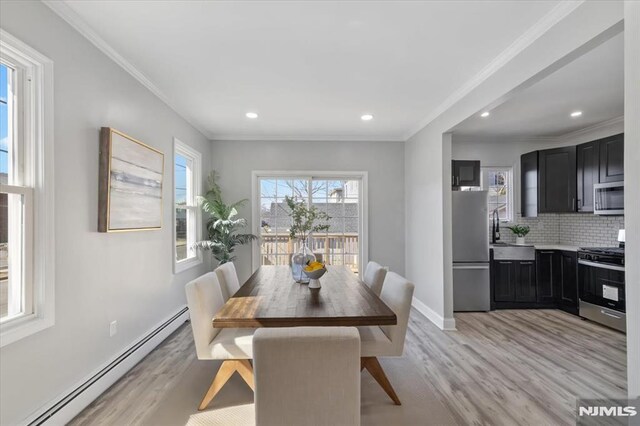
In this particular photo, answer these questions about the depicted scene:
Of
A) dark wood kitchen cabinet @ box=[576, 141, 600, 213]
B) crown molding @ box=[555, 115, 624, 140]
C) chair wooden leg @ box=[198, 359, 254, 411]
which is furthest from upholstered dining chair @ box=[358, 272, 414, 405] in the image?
crown molding @ box=[555, 115, 624, 140]

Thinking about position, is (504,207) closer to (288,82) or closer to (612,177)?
(612,177)

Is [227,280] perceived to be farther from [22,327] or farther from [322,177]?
[322,177]

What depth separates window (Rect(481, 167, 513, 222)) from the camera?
527 centimetres

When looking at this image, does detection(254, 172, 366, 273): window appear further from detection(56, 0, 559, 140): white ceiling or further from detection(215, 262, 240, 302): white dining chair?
detection(215, 262, 240, 302): white dining chair

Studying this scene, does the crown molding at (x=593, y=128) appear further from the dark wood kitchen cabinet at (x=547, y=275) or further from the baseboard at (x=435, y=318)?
the baseboard at (x=435, y=318)

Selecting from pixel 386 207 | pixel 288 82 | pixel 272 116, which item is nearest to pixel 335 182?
pixel 386 207

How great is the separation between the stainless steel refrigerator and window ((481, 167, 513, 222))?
100cm

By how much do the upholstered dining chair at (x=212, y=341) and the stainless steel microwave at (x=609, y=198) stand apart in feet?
14.6

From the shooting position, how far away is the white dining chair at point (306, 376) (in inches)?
54.7

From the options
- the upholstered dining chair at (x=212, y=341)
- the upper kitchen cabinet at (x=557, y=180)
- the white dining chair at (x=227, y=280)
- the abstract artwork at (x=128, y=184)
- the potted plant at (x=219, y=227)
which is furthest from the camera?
the upper kitchen cabinet at (x=557, y=180)

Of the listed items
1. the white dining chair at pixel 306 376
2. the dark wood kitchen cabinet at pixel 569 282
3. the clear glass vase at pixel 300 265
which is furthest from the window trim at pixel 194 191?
the dark wood kitchen cabinet at pixel 569 282

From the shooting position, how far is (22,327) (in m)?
1.71

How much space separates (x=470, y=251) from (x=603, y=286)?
1.48 metres

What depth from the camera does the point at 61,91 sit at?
79.7 inches
